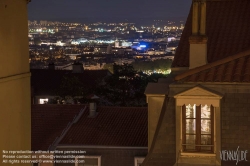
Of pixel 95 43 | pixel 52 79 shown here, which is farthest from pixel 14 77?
pixel 95 43

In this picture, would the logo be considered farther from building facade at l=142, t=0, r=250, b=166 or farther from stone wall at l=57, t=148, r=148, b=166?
stone wall at l=57, t=148, r=148, b=166

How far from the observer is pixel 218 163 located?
11695 millimetres

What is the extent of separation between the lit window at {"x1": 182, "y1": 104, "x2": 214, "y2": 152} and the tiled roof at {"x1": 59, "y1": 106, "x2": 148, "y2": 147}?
28.7 feet

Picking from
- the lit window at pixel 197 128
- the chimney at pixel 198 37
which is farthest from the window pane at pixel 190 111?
the chimney at pixel 198 37

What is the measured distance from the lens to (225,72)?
462 inches

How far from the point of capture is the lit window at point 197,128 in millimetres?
11664

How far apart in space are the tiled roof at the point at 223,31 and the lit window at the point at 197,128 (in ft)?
8.47

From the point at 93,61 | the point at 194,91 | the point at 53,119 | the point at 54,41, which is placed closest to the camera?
the point at 194,91

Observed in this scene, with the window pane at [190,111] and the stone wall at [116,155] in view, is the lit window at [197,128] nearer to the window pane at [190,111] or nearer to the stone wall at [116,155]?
the window pane at [190,111]

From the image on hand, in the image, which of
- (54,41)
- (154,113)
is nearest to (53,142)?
(154,113)

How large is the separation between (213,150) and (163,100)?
1.93 meters

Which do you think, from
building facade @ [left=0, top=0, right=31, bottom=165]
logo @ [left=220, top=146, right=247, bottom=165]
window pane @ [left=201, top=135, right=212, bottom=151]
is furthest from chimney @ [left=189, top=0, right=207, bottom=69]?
building facade @ [left=0, top=0, right=31, bottom=165]

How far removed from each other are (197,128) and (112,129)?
35.4 feet

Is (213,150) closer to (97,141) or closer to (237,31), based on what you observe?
(237,31)
